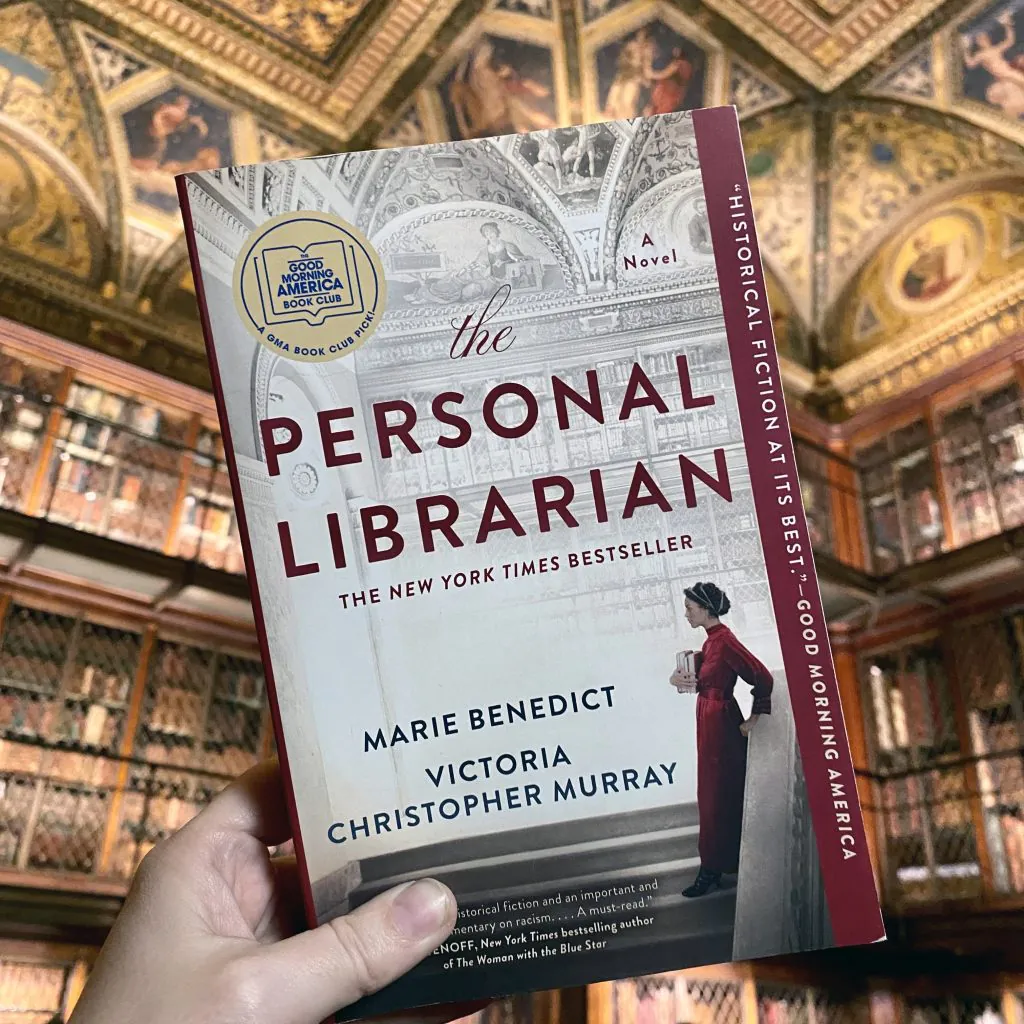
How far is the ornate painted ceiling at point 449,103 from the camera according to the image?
7543 mm

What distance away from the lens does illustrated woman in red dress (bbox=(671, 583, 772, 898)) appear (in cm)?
137

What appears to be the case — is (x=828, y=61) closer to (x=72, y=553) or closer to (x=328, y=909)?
(x=72, y=553)

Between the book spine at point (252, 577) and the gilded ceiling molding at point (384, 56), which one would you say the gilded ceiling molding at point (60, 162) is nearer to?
the gilded ceiling molding at point (384, 56)

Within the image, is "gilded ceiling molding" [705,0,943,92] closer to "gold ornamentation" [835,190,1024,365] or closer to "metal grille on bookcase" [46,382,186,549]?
"gold ornamentation" [835,190,1024,365]

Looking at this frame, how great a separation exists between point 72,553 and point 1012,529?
24.5 ft

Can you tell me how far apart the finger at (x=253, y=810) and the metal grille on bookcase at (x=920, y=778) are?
7854 millimetres

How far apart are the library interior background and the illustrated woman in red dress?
259 inches

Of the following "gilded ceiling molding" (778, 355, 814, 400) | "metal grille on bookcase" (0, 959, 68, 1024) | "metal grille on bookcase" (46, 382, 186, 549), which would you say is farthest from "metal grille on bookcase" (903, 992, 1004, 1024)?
"metal grille on bookcase" (46, 382, 186, 549)

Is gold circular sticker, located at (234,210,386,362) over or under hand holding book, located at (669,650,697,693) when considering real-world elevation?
over

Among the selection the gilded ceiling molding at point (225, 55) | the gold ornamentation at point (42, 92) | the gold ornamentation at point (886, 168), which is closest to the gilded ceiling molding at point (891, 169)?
the gold ornamentation at point (886, 168)

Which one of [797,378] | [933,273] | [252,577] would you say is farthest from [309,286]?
[797,378]

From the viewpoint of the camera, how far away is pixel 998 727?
8125mm

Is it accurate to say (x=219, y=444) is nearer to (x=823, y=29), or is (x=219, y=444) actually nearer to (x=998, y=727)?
(x=823, y=29)

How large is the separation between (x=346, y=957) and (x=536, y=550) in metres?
0.63
